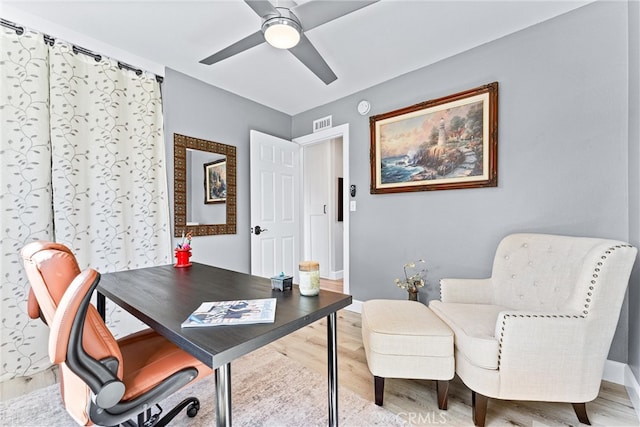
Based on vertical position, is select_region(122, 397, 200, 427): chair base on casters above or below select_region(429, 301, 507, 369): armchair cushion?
below

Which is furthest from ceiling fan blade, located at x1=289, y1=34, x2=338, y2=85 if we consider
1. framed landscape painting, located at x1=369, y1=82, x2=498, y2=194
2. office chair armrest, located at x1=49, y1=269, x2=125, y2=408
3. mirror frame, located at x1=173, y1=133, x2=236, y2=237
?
office chair armrest, located at x1=49, y1=269, x2=125, y2=408

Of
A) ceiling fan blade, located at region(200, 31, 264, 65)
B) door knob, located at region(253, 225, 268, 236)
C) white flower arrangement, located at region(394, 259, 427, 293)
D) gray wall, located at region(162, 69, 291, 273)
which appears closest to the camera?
ceiling fan blade, located at region(200, 31, 264, 65)

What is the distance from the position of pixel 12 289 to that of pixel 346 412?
2.28 m

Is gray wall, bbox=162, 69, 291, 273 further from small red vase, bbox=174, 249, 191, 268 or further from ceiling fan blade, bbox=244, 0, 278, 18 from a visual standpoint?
ceiling fan blade, bbox=244, 0, 278, 18

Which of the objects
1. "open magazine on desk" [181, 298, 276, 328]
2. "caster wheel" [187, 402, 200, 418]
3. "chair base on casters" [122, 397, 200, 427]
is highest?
"open magazine on desk" [181, 298, 276, 328]

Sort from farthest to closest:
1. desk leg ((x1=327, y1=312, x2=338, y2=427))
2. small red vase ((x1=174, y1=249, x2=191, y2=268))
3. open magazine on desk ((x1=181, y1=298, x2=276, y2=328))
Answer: small red vase ((x1=174, y1=249, x2=191, y2=268))
desk leg ((x1=327, y1=312, x2=338, y2=427))
open magazine on desk ((x1=181, y1=298, x2=276, y2=328))

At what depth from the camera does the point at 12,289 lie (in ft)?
6.07

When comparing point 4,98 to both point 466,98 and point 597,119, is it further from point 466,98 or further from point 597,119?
point 597,119

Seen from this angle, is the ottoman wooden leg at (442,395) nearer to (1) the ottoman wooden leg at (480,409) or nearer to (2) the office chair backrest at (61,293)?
(1) the ottoman wooden leg at (480,409)

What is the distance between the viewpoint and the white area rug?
1487mm

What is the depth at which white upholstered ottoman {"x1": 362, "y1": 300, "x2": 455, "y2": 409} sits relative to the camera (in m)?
1.53

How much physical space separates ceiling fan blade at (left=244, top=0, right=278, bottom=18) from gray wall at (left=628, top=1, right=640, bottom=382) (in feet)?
6.88

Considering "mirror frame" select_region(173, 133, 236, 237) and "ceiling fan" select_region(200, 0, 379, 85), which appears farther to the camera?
"mirror frame" select_region(173, 133, 236, 237)

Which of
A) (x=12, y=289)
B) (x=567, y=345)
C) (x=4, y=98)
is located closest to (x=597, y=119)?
(x=567, y=345)
